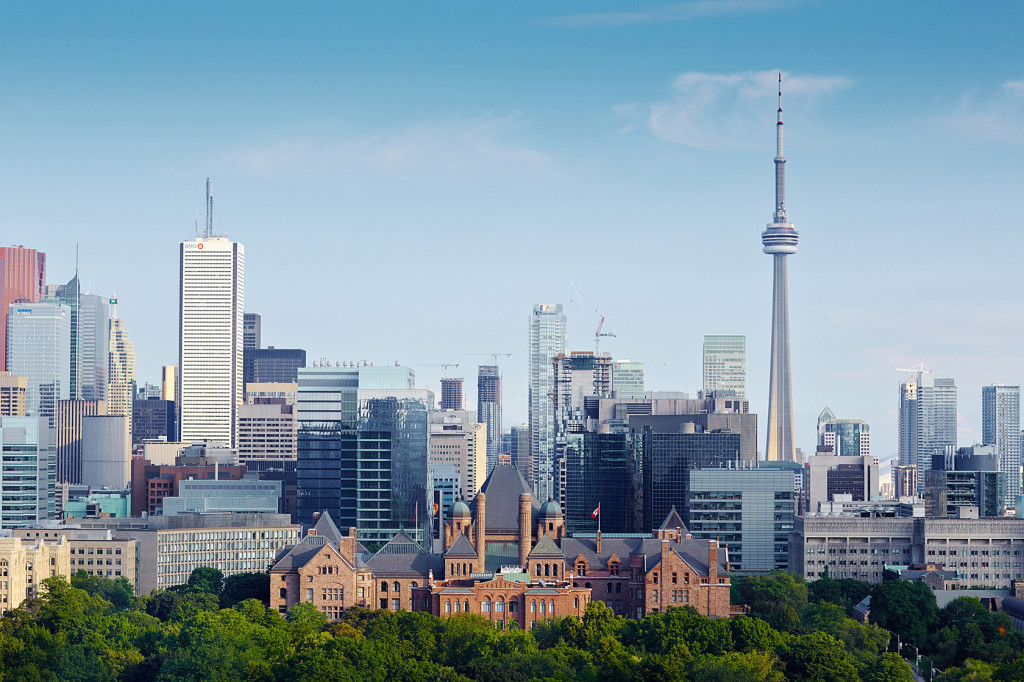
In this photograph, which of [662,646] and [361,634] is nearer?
[662,646]

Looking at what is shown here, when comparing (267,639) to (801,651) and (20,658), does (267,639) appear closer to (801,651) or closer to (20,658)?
(20,658)

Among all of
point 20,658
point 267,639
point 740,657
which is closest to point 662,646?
point 740,657

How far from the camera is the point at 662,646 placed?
7352 inches

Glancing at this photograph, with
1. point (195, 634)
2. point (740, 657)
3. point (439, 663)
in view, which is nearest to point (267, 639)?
point (195, 634)

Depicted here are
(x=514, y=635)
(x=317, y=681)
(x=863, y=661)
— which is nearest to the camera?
(x=317, y=681)

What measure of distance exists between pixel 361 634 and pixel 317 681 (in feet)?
104

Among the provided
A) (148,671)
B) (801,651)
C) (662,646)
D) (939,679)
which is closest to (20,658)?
(148,671)

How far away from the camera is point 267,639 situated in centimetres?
19212

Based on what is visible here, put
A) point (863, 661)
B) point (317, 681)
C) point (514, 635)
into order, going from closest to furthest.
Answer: point (317, 681)
point (863, 661)
point (514, 635)

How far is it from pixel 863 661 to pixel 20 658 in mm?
89528

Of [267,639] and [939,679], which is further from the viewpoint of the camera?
[267,639]

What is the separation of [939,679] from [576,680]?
1440 inches

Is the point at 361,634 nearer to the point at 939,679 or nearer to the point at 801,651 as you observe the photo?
the point at 801,651

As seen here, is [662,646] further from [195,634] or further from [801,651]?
[195,634]
